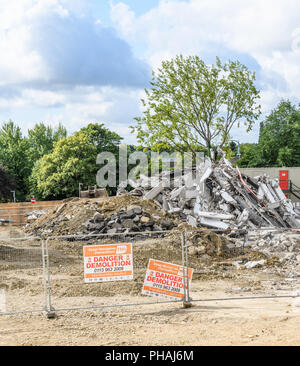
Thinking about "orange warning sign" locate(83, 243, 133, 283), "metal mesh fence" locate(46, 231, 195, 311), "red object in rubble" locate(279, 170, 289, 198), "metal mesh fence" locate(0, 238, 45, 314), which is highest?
"red object in rubble" locate(279, 170, 289, 198)

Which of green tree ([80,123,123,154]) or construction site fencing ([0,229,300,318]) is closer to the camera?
construction site fencing ([0,229,300,318])

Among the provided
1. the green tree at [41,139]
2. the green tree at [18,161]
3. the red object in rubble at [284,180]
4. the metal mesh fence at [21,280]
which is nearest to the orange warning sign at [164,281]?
the metal mesh fence at [21,280]

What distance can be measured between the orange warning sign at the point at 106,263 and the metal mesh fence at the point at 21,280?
1.42 metres

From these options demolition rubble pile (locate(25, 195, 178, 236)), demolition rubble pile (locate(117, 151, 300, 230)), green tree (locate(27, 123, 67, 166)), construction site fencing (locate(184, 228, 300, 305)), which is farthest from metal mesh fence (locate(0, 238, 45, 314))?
green tree (locate(27, 123, 67, 166))

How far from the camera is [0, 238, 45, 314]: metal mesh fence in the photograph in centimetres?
955

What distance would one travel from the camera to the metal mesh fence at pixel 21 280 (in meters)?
9.55

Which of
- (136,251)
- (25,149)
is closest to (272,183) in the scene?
(136,251)

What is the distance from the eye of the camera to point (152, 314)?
855cm

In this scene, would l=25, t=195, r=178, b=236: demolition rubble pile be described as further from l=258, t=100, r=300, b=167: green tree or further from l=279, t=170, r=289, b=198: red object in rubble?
l=258, t=100, r=300, b=167: green tree

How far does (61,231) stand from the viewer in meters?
20.2

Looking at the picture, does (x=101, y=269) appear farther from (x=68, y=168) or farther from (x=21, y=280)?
(x=68, y=168)

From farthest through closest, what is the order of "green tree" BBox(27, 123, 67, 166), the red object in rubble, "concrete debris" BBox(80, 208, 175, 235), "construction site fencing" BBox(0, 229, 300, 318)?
"green tree" BBox(27, 123, 67, 166)
the red object in rubble
"concrete debris" BBox(80, 208, 175, 235)
"construction site fencing" BBox(0, 229, 300, 318)

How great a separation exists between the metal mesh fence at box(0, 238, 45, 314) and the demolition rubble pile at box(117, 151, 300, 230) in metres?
7.88

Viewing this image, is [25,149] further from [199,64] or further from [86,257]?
[86,257]
